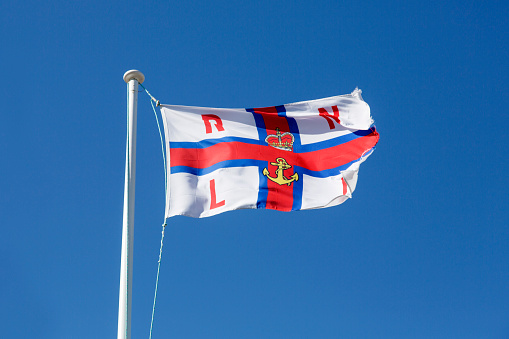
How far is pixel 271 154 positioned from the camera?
1386 cm

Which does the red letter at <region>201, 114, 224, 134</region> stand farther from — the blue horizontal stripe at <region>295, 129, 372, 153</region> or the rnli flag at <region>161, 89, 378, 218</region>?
the blue horizontal stripe at <region>295, 129, 372, 153</region>

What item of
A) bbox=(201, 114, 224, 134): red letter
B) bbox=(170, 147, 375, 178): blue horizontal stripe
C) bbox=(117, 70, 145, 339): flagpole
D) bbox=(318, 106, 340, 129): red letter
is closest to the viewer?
bbox=(117, 70, 145, 339): flagpole

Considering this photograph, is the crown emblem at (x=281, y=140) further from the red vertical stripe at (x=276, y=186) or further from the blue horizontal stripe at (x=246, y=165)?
the blue horizontal stripe at (x=246, y=165)

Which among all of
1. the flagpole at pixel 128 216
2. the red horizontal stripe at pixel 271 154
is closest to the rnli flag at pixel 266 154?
the red horizontal stripe at pixel 271 154

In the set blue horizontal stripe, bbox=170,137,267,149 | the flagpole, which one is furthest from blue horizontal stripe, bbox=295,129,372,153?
the flagpole

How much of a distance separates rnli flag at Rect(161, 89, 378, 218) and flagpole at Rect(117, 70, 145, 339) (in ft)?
4.09

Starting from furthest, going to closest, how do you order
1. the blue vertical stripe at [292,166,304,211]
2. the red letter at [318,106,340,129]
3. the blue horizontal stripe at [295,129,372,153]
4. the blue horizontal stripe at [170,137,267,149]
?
1. the red letter at [318,106,340,129]
2. the blue horizontal stripe at [295,129,372,153]
3. the blue vertical stripe at [292,166,304,211]
4. the blue horizontal stripe at [170,137,267,149]

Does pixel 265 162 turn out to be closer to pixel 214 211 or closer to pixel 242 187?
pixel 242 187

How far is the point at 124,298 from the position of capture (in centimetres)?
952

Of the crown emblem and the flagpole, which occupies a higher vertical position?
the crown emblem

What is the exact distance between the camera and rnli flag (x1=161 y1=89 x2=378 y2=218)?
1233 centimetres

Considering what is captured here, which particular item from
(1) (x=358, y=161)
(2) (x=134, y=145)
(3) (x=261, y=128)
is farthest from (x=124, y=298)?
(1) (x=358, y=161)

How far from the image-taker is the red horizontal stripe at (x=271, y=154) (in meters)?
12.6

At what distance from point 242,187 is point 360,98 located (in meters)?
4.42
